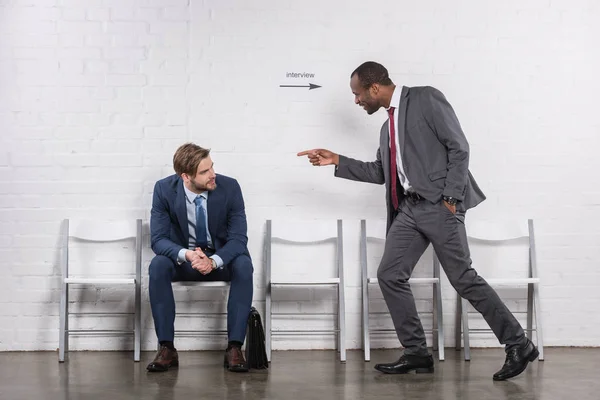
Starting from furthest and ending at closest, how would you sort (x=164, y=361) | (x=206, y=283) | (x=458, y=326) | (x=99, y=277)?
1. (x=458, y=326)
2. (x=99, y=277)
3. (x=206, y=283)
4. (x=164, y=361)

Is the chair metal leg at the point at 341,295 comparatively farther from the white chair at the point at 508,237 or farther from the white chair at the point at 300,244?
the white chair at the point at 508,237

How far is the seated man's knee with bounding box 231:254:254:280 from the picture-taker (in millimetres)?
4373

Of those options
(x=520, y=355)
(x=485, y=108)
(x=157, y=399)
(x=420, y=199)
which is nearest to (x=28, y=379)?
(x=157, y=399)

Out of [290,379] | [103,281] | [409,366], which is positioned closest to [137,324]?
[103,281]

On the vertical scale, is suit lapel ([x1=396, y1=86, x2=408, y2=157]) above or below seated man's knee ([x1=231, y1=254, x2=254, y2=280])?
above

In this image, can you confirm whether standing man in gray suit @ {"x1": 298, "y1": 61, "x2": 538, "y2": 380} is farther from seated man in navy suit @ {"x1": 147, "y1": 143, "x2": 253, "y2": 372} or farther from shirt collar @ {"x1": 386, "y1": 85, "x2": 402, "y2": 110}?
seated man in navy suit @ {"x1": 147, "y1": 143, "x2": 253, "y2": 372}

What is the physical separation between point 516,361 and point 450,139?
1.16 metres

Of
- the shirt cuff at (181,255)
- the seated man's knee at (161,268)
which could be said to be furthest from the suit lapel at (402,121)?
the seated man's knee at (161,268)

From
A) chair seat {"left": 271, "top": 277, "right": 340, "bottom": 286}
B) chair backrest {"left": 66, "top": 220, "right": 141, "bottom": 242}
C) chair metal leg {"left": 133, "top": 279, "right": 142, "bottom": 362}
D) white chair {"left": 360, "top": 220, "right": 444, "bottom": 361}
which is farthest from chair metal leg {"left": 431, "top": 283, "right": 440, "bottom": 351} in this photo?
chair backrest {"left": 66, "top": 220, "right": 141, "bottom": 242}

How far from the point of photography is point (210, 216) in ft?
14.8

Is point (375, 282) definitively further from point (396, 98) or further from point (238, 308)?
point (396, 98)

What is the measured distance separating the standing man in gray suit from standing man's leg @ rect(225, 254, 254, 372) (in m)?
0.73

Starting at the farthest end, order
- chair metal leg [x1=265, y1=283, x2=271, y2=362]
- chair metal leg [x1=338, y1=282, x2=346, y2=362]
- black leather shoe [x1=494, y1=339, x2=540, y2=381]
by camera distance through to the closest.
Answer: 1. chair metal leg [x1=265, y1=283, x2=271, y2=362]
2. chair metal leg [x1=338, y1=282, x2=346, y2=362]
3. black leather shoe [x1=494, y1=339, x2=540, y2=381]

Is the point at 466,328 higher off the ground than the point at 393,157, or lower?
lower
